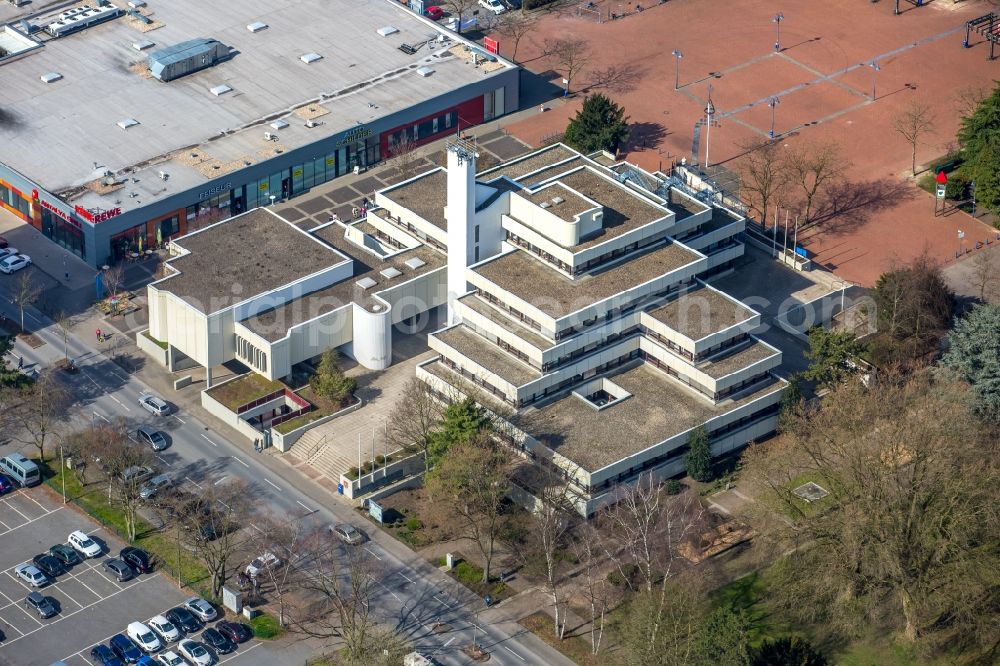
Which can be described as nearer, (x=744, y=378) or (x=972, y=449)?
(x=972, y=449)

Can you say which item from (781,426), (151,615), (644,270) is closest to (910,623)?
(781,426)

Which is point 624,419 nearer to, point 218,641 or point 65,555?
point 218,641

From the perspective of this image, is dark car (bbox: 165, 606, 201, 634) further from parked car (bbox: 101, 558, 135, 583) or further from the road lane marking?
the road lane marking

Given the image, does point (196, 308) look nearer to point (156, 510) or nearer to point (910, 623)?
point (156, 510)

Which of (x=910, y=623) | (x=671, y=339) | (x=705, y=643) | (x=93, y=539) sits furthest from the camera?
(x=671, y=339)

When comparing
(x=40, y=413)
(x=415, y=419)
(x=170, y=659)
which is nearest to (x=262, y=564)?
(x=170, y=659)

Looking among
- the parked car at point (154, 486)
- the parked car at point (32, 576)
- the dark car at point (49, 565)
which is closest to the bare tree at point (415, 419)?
the parked car at point (154, 486)

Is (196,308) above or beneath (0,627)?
above
